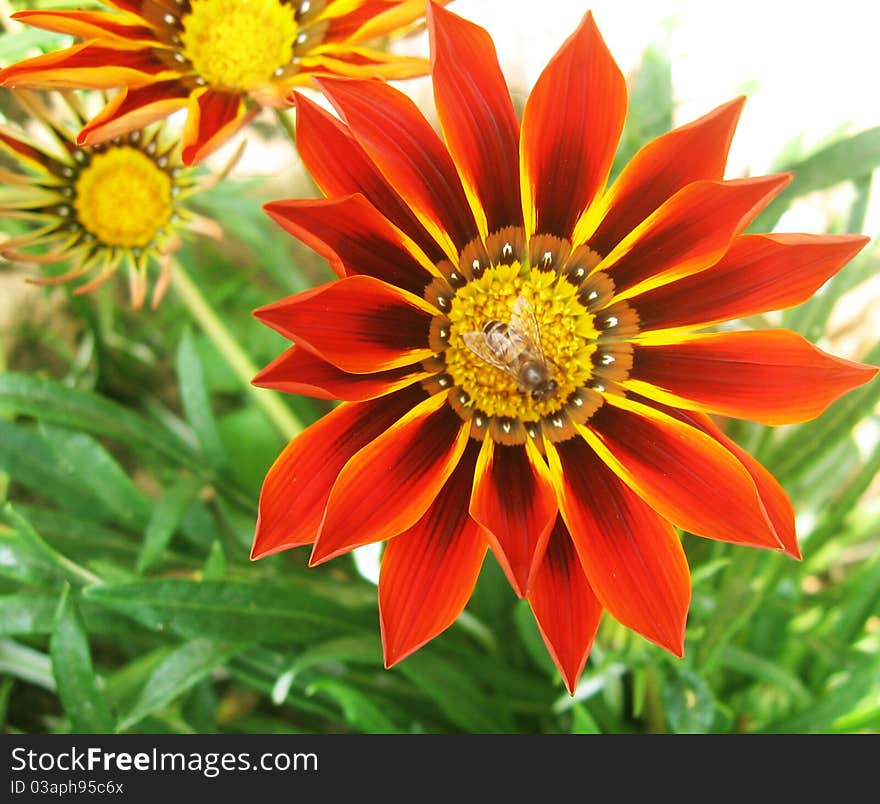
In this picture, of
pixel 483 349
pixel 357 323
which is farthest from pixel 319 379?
pixel 483 349

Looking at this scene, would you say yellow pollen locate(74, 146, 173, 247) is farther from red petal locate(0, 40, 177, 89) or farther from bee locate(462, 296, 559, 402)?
bee locate(462, 296, 559, 402)

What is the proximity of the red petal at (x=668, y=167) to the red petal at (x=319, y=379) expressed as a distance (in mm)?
244

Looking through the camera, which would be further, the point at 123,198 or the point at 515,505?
the point at 123,198

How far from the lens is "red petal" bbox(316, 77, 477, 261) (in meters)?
0.69

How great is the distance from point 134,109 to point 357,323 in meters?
0.30

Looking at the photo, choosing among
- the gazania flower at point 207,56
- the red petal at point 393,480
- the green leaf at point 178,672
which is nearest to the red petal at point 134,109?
the gazania flower at point 207,56

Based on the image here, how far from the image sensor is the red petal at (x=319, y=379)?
635mm

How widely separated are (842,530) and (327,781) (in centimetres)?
93

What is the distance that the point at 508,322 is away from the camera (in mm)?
826

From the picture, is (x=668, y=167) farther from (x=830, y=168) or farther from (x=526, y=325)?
(x=830, y=168)

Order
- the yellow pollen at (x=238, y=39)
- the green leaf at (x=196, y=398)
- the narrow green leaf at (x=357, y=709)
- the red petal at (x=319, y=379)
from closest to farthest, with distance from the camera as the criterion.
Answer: the red petal at (x=319, y=379) → the yellow pollen at (x=238, y=39) → the narrow green leaf at (x=357, y=709) → the green leaf at (x=196, y=398)

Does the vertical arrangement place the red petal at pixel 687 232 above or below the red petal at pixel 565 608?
above

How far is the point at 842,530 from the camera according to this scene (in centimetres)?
141

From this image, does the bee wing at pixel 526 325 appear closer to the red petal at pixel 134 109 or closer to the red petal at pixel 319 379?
the red petal at pixel 319 379
